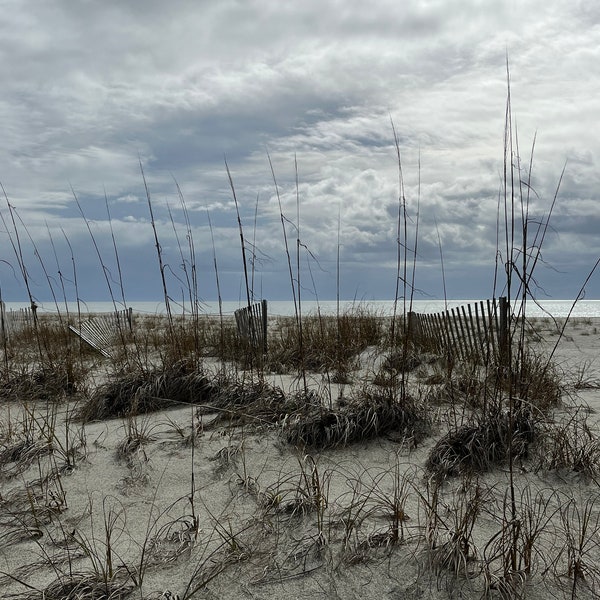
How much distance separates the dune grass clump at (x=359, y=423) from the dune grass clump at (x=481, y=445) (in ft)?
0.97

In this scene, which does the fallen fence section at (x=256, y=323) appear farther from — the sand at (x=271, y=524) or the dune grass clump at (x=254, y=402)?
the sand at (x=271, y=524)

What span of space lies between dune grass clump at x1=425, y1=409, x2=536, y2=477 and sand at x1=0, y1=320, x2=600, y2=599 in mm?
77

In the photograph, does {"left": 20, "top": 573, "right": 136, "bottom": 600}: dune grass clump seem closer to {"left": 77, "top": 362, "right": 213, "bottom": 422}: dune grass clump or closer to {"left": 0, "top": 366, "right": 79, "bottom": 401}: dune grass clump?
{"left": 77, "top": 362, "right": 213, "bottom": 422}: dune grass clump

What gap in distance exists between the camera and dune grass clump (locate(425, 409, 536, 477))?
119 inches

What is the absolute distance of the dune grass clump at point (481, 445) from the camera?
3021mm

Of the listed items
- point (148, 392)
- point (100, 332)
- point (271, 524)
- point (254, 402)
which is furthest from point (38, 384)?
point (100, 332)

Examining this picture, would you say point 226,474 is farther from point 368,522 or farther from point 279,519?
point 368,522

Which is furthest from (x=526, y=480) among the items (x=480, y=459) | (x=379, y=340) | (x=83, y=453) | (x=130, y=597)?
(x=379, y=340)

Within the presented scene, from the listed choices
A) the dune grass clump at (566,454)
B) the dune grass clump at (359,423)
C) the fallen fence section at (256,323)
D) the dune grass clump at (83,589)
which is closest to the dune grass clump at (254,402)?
the dune grass clump at (359,423)

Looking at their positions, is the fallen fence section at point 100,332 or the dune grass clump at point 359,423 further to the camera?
the fallen fence section at point 100,332

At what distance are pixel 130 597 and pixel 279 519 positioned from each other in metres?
0.71

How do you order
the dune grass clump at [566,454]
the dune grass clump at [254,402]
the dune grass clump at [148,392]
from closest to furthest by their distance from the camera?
the dune grass clump at [566,454]
the dune grass clump at [254,402]
the dune grass clump at [148,392]

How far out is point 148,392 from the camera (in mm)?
4336

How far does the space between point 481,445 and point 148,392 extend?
242 cm
